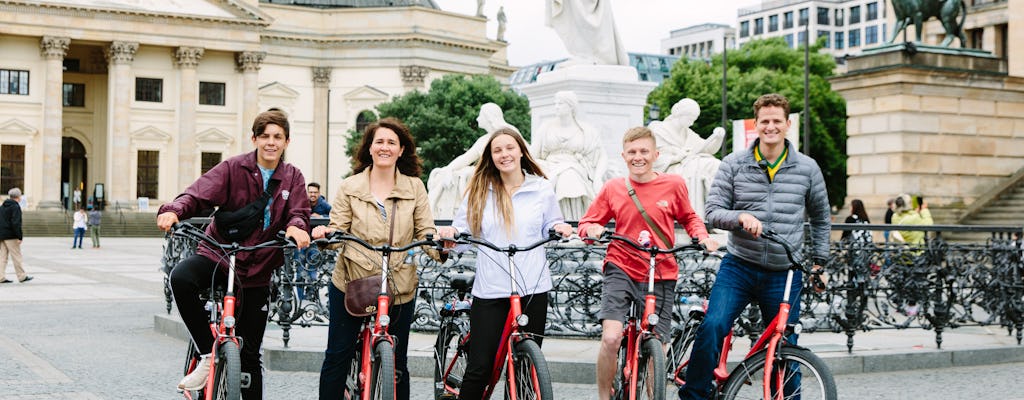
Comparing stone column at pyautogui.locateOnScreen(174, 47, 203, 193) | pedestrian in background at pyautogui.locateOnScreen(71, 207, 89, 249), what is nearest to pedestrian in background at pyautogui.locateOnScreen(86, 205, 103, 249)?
pedestrian in background at pyautogui.locateOnScreen(71, 207, 89, 249)

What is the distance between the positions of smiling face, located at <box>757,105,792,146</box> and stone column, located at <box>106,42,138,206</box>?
217 ft

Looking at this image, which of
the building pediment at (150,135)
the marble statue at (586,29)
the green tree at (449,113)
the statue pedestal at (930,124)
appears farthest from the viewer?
the building pediment at (150,135)

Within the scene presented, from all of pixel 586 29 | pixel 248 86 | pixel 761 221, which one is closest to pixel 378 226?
pixel 761 221

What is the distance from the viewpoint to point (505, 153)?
20.5 ft

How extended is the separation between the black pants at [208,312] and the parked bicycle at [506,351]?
1.02m

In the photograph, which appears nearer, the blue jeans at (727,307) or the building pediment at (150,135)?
the blue jeans at (727,307)

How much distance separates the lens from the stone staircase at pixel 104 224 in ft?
193

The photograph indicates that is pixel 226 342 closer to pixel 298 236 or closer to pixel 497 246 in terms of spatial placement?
pixel 298 236

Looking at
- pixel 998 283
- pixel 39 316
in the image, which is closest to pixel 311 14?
pixel 39 316

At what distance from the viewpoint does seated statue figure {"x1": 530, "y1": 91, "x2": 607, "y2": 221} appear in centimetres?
1283

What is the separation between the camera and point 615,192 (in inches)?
263

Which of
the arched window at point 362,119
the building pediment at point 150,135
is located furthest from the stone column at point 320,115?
the building pediment at point 150,135

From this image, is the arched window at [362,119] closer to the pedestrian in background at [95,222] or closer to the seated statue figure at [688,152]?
the pedestrian in background at [95,222]

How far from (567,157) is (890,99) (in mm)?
18737
